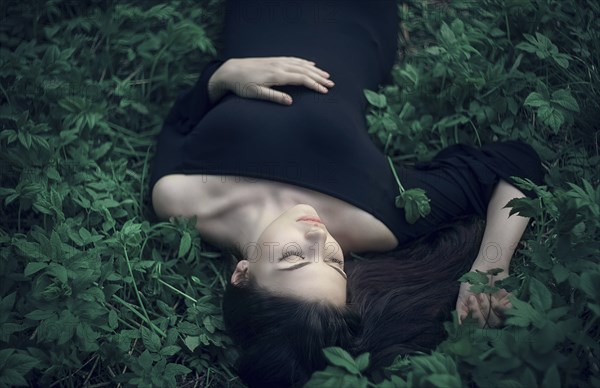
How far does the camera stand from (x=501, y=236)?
251cm

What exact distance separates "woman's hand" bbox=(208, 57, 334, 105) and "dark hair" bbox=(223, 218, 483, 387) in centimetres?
74

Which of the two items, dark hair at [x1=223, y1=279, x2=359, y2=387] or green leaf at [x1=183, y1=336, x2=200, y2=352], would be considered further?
green leaf at [x1=183, y1=336, x2=200, y2=352]

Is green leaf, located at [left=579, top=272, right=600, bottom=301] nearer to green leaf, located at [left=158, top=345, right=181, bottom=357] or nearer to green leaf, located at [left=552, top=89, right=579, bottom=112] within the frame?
green leaf, located at [left=552, top=89, right=579, bottom=112]

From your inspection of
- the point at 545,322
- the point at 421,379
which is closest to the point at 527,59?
the point at 545,322

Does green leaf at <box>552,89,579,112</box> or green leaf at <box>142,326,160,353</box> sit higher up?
green leaf at <box>552,89,579,112</box>

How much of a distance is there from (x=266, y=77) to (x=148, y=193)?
0.75m

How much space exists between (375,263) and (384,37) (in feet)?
3.52

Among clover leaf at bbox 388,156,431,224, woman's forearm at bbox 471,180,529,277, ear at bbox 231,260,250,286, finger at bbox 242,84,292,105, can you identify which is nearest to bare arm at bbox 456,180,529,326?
woman's forearm at bbox 471,180,529,277

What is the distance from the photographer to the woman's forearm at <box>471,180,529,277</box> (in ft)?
8.16

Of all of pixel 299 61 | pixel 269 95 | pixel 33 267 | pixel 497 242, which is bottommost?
pixel 33 267

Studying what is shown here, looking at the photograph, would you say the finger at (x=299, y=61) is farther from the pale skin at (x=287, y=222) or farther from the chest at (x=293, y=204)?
the chest at (x=293, y=204)

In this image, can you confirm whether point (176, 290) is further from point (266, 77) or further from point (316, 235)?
point (266, 77)

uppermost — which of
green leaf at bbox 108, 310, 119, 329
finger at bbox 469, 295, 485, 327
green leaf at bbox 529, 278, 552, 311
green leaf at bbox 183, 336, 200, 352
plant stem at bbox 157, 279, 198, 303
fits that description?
green leaf at bbox 529, 278, 552, 311

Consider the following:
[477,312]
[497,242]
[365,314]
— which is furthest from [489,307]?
[365,314]
